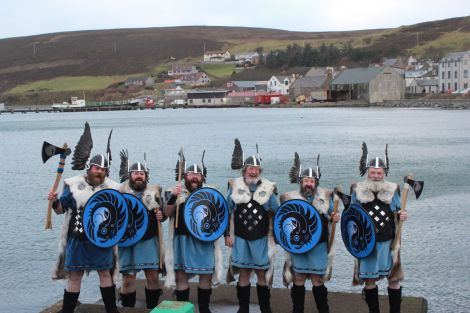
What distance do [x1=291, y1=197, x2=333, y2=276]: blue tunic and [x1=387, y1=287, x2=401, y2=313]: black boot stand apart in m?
0.77

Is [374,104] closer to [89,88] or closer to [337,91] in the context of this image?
[337,91]

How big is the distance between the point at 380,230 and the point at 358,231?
0.76 feet

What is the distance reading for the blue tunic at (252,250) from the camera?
7996mm

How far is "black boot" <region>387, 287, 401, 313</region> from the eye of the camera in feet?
25.8

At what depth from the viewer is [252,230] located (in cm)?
800

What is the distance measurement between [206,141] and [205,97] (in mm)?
94973

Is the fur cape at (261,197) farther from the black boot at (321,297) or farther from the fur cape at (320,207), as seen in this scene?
the black boot at (321,297)

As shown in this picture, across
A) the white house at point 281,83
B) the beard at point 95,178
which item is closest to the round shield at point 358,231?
the beard at point 95,178

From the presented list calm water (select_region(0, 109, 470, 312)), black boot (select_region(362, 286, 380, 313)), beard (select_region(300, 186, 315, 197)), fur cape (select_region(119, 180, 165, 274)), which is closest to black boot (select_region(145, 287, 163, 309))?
fur cape (select_region(119, 180, 165, 274))

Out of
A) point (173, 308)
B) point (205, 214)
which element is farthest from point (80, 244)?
point (173, 308)

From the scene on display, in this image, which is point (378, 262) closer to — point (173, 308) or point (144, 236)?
point (173, 308)

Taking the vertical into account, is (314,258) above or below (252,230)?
below

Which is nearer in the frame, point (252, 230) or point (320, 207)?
point (320, 207)

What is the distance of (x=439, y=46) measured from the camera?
17362 centimetres
